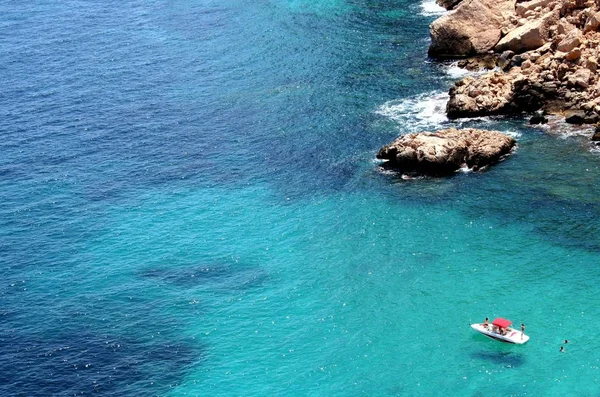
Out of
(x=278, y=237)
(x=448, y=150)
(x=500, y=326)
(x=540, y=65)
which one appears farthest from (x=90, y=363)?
(x=540, y=65)

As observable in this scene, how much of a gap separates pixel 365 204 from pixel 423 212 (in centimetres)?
798

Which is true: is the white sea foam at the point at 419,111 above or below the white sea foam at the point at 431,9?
below

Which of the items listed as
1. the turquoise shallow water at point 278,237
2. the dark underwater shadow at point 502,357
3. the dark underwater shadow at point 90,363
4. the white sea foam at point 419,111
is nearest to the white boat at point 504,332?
the turquoise shallow water at point 278,237

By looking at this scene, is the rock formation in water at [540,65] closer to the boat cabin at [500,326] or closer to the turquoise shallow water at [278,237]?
the turquoise shallow water at [278,237]

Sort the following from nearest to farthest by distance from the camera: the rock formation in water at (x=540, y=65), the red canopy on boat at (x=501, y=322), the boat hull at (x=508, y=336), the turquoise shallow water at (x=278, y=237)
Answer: the boat hull at (x=508, y=336), the red canopy on boat at (x=501, y=322), the turquoise shallow water at (x=278, y=237), the rock formation in water at (x=540, y=65)

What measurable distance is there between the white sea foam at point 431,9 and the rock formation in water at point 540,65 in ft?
89.5

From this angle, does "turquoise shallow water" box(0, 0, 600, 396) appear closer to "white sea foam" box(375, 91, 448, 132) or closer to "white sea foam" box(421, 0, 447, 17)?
"white sea foam" box(375, 91, 448, 132)

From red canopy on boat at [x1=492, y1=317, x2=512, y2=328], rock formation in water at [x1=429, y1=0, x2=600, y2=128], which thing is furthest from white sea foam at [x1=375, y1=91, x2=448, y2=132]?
red canopy on boat at [x1=492, y1=317, x2=512, y2=328]

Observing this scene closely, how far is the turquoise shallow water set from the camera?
80.9 m

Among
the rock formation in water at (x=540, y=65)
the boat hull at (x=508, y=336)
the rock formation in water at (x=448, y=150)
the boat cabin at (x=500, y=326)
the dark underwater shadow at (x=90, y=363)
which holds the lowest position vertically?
the dark underwater shadow at (x=90, y=363)

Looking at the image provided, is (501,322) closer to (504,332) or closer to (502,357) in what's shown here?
(504,332)

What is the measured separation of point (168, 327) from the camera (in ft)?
288

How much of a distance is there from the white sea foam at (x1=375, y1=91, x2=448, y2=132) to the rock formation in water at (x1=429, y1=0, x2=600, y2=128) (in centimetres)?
272

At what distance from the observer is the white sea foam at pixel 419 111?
119 meters
